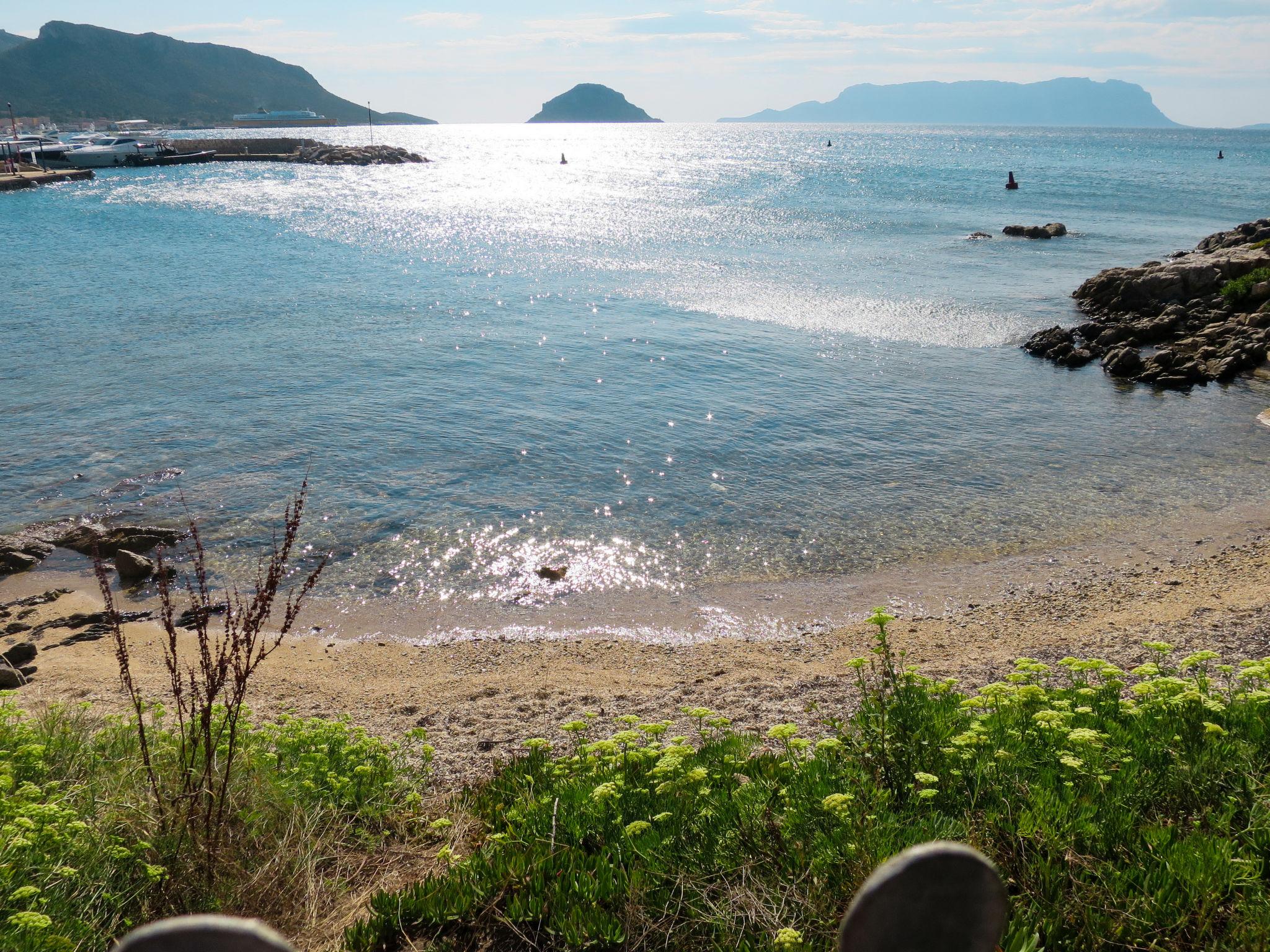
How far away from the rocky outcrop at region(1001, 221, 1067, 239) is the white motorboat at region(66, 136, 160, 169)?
3768 inches

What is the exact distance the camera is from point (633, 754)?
5457mm

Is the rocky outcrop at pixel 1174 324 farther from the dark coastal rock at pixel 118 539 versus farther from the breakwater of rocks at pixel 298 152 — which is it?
the breakwater of rocks at pixel 298 152

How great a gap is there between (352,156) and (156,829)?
404 ft

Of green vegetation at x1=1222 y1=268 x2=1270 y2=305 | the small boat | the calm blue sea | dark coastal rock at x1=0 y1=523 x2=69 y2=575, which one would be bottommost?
dark coastal rock at x1=0 y1=523 x2=69 y2=575

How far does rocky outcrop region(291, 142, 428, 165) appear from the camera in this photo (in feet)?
372

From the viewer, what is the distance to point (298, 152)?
122m

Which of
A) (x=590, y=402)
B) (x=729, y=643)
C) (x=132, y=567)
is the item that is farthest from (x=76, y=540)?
(x=590, y=402)

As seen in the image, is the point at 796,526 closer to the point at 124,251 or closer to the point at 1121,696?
the point at 1121,696

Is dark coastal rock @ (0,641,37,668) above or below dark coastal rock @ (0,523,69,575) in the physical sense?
below

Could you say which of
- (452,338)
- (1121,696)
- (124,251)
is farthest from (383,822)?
(124,251)

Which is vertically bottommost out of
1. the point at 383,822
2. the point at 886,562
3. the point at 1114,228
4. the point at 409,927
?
the point at 886,562

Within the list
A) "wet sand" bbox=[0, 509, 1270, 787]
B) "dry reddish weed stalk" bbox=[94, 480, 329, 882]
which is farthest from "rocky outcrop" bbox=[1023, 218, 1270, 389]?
"dry reddish weed stalk" bbox=[94, 480, 329, 882]

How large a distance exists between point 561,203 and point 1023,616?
68088 mm

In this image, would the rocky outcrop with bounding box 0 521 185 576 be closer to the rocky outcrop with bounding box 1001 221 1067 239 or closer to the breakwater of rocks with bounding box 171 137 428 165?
the rocky outcrop with bounding box 1001 221 1067 239
